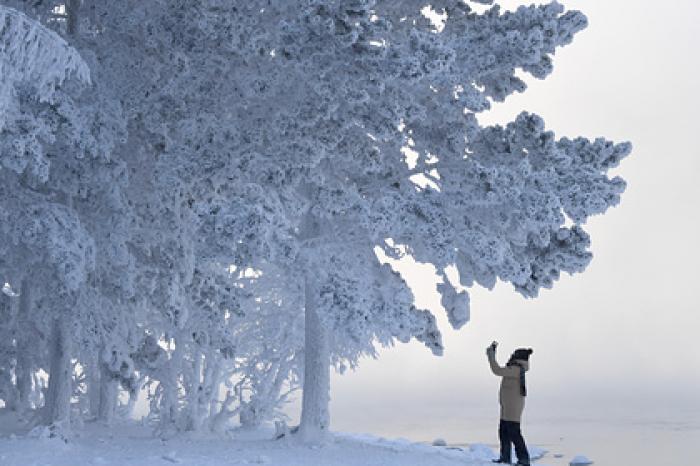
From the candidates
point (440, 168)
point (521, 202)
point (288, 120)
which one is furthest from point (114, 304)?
point (521, 202)

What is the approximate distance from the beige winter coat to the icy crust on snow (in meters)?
1.22

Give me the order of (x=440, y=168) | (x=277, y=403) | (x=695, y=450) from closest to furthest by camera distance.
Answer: (x=440, y=168), (x=277, y=403), (x=695, y=450)

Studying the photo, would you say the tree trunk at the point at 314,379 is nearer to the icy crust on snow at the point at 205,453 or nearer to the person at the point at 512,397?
the icy crust on snow at the point at 205,453

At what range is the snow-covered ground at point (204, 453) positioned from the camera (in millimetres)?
15727

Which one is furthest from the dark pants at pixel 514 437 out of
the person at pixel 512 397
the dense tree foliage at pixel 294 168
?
the dense tree foliage at pixel 294 168

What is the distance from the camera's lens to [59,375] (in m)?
19.8

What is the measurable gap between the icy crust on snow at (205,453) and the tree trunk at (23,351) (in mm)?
5425

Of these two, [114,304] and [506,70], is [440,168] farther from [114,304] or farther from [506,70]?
[114,304]

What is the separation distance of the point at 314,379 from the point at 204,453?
266 cm

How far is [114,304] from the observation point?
2008cm

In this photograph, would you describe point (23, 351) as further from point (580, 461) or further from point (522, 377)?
point (580, 461)

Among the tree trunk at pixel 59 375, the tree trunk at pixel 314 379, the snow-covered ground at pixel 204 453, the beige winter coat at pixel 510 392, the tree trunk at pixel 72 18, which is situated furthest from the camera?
the tree trunk at pixel 72 18

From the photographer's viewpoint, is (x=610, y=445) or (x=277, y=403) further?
(x=610, y=445)

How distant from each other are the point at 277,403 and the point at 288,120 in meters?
12.4
